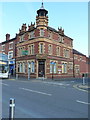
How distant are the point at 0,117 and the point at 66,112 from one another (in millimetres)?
2669

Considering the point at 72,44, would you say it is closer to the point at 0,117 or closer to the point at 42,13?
the point at 42,13

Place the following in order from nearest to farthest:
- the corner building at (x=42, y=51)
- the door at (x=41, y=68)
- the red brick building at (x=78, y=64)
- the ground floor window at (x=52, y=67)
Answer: the door at (x=41, y=68) < the corner building at (x=42, y=51) < the ground floor window at (x=52, y=67) < the red brick building at (x=78, y=64)

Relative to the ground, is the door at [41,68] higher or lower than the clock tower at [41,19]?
lower

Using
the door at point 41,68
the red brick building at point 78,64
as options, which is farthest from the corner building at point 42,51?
the red brick building at point 78,64

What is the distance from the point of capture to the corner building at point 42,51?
2991 cm

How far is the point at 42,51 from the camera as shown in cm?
3005

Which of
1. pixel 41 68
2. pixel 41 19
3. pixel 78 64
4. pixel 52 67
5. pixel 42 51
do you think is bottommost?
pixel 41 68

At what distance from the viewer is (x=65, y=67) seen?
37188 millimetres

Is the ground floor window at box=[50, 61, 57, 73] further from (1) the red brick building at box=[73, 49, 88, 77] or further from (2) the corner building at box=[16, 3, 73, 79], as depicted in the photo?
(1) the red brick building at box=[73, 49, 88, 77]

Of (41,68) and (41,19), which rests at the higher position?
(41,19)

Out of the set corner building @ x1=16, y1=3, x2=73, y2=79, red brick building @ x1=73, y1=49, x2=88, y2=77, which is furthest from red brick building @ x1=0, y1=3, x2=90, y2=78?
red brick building @ x1=73, y1=49, x2=88, y2=77

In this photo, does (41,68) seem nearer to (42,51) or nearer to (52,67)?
(52,67)

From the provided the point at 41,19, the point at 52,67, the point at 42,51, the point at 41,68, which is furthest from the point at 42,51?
the point at 41,19

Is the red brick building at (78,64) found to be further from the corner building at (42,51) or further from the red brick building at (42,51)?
the corner building at (42,51)
